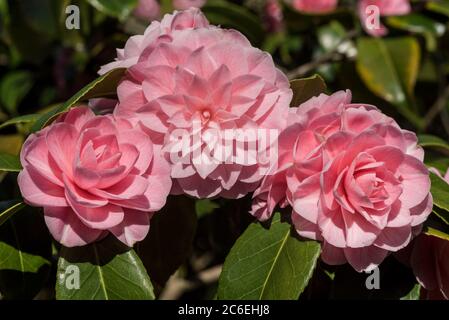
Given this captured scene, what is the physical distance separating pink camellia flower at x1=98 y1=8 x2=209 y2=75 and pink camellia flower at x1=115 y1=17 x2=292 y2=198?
0.06 ft

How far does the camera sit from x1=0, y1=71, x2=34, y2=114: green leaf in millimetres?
1864

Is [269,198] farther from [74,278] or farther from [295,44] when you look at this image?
[295,44]

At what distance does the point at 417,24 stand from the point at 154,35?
3.73ft

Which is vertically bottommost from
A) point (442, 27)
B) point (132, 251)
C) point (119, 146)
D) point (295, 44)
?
point (295, 44)

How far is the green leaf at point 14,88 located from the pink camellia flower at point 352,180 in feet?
4.03

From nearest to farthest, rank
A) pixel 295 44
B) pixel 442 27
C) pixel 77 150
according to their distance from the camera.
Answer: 1. pixel 77 150
2. pixel 442 27
3. pixel 295 44

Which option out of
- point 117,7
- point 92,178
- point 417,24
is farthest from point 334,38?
point 92,178

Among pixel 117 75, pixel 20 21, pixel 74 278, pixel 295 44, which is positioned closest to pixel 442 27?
pixel 295 44

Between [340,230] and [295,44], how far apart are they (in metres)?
1.33

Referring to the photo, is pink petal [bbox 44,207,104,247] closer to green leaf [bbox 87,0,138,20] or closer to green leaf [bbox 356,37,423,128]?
green leaf [bbox 87,0,138,20]

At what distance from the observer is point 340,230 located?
79cm

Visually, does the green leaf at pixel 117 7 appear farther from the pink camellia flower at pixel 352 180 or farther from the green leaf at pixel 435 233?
the green leaf at pixel 435 233

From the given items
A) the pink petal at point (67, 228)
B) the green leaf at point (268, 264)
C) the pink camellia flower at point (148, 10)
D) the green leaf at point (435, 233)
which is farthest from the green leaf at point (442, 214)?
the pink camellia flower at point (148, 10)

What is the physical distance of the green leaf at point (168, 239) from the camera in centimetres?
95
